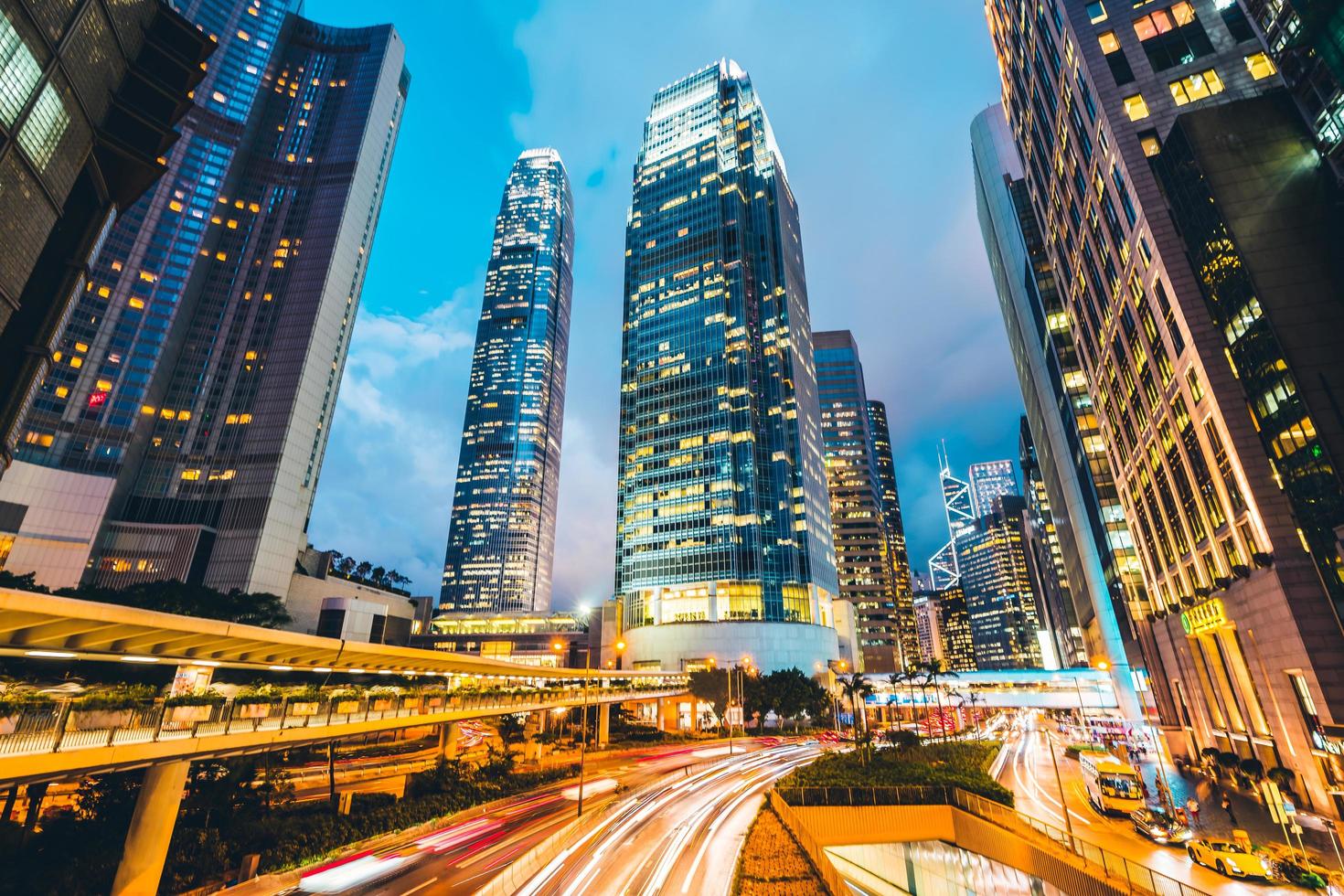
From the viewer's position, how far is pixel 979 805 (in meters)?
28.1

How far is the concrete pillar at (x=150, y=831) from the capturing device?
2062cm

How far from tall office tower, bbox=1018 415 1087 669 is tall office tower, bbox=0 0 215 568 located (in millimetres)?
169145

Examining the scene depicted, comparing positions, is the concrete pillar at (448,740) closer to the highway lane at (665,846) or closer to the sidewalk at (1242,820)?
the highway lane at (665,846)

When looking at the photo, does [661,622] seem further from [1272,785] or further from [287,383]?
[1272,785]

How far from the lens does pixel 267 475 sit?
96.6 m

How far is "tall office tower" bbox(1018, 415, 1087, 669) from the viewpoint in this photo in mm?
155750

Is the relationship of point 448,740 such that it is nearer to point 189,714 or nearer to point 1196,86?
point 189,714

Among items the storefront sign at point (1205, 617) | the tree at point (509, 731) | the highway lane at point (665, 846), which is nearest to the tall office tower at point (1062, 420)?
the storefront sign at point (1205, 617)

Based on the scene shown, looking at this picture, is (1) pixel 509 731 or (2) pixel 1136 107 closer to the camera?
(2) pixel 1136 107

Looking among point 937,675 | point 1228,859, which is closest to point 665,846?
point 1228,859

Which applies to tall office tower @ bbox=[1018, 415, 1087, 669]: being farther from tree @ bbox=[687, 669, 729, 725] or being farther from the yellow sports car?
the yellow sports car

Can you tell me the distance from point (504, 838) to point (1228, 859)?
1317 inches

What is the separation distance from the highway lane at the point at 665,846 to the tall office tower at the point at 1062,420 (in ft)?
228

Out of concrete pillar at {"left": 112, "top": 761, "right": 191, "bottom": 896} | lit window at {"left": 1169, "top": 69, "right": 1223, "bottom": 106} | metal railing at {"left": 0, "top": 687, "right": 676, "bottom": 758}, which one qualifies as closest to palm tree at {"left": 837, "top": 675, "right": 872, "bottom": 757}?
metal railing at {"left": 0, "top": 687, "right": 676, "bottom": 758}
